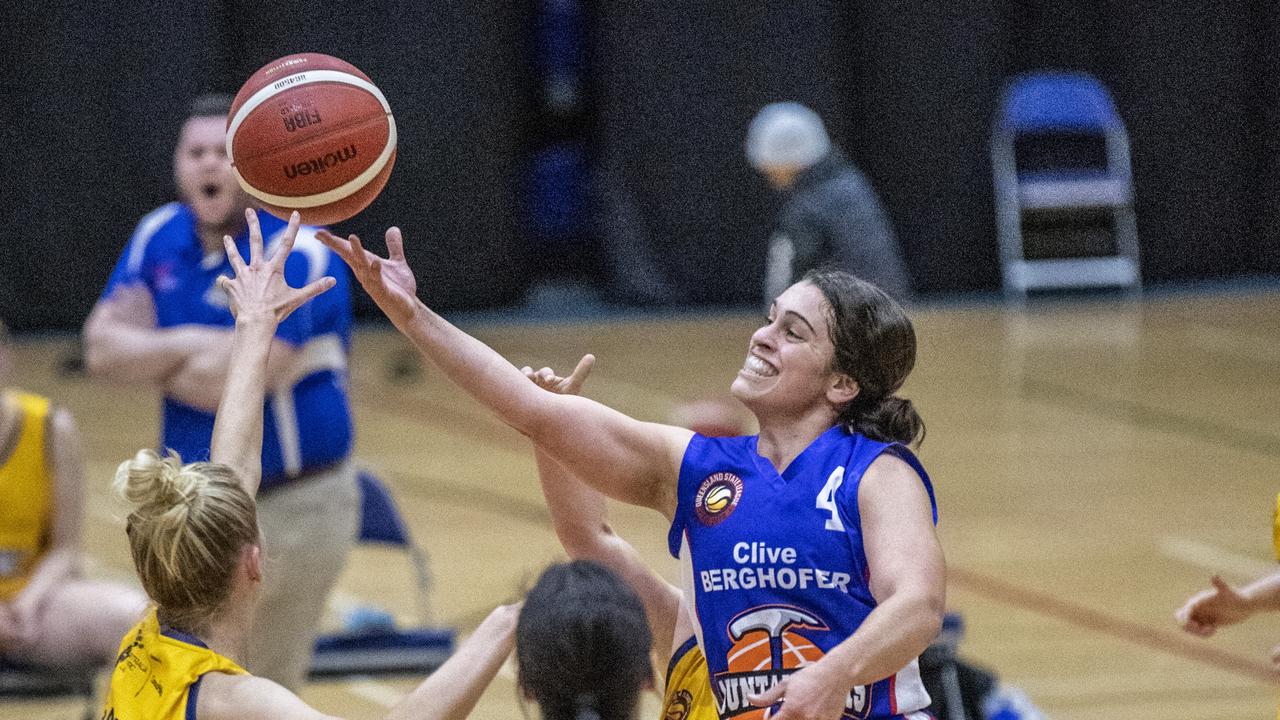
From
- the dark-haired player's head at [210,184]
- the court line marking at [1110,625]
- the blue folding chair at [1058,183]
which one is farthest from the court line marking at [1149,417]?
the dark-haired player's head at [210,184]

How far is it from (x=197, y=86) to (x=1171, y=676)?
8.86m

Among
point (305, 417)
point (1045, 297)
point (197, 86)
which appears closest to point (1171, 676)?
point (305, 417)

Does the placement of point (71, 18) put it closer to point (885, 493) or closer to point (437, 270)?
point (437, 270)

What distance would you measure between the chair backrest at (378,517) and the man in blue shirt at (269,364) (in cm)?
85

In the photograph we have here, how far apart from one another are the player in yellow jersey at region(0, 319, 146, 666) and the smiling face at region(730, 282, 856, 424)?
9.33 ft

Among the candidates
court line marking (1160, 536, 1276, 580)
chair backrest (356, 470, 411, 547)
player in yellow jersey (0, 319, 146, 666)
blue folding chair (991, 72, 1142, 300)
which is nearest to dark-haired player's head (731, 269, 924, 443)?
player in yellow jersey (0, 319, 146, 666)

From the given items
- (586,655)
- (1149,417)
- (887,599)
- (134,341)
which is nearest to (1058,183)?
(1149,417)

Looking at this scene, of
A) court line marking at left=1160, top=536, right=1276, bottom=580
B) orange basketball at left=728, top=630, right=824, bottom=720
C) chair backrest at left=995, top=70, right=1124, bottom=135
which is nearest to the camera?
orange basketball at left=728, top=630, right=824, bottom=720

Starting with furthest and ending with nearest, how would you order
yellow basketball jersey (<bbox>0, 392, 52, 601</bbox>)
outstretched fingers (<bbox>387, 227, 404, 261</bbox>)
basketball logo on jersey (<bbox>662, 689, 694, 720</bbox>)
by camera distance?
yellow basketball jersey (<bbox>0, 392, 52, 601</bbox>) < basketball logo on jersey (<bbox>662, 689, 694, 720</bbox>) < outstretched fingers (<bbox>387, 227, 404, 261</bbox>)

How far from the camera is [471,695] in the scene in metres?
2.80

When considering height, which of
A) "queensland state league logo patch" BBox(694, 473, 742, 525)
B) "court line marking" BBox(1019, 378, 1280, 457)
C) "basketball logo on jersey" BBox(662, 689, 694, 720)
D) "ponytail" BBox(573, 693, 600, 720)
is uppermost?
"queensland state league logo patch" BBox(694, 473, 742, 525)

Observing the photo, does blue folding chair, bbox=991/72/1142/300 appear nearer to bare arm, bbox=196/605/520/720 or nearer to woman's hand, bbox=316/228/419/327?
woman's hand, bbox=316/228/419/327

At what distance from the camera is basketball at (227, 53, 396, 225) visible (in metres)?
3.54

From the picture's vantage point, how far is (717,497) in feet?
9.81
